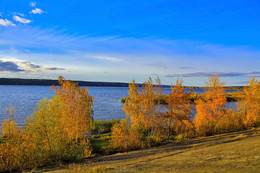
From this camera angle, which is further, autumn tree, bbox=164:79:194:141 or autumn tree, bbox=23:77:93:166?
autumn tree, bbox=164:79:194:141

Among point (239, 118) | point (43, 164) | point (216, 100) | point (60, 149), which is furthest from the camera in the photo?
point (239, 118)

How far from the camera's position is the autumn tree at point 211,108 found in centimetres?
3512

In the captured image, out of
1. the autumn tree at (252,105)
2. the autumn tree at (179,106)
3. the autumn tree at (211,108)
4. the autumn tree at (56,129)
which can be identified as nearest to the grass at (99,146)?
the autumn tree at (56,129)

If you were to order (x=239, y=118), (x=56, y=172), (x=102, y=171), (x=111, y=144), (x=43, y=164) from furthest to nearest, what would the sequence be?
1. (x=239, y=118)
2. (x=111, y=144)
3. (x=43, y=164)
4. (x=56, y=172)
5. (x=102, y=171)

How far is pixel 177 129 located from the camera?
3438cm

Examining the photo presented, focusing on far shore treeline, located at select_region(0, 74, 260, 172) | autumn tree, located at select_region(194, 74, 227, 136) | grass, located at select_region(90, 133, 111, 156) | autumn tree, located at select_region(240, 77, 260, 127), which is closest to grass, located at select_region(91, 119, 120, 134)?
far shore treeline, located at select_region(0, 74, 260, 172)

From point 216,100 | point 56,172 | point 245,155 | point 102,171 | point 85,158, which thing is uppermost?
point 216,100

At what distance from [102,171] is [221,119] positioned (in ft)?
95.6

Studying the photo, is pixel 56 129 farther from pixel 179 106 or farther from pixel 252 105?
pixel 252 105

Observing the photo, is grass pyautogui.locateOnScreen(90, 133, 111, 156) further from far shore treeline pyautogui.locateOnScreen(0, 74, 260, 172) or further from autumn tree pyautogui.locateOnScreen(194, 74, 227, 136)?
autumn tree pyautogui.locateOnScreen(194, 74, 227, 136)

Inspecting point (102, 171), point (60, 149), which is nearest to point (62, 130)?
point (60, 149)

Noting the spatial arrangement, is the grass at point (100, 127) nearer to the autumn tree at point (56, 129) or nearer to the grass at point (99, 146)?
the grass at point (99, 146)

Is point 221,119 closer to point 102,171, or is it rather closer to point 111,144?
point 111,144

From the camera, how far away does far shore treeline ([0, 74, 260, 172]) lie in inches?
873
